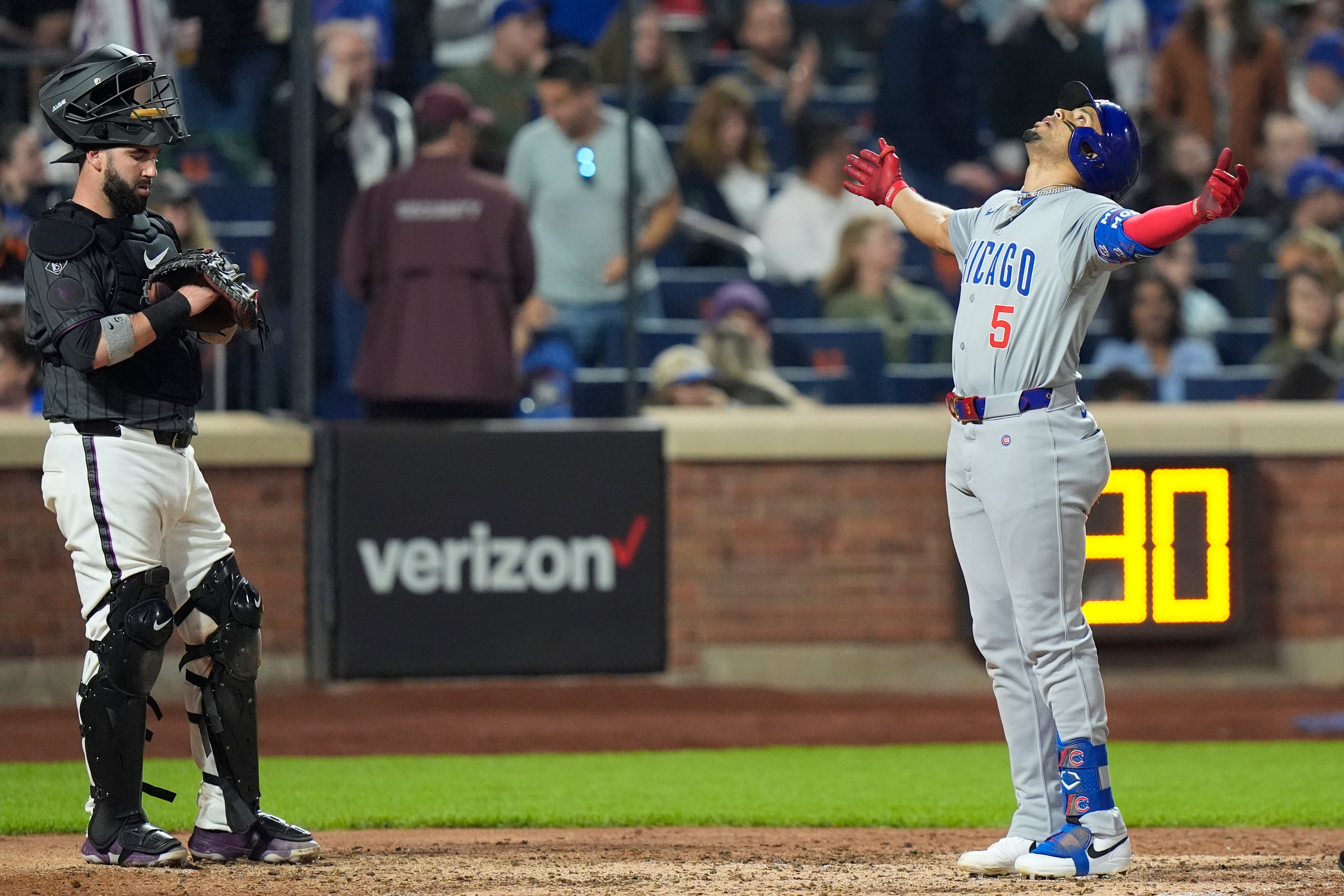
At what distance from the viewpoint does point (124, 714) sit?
5195 mm

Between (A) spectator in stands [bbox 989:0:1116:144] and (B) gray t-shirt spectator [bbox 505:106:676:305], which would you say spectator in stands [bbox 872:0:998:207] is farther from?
(B) gray t-shirt spectator [bbox 505:106:676:305]

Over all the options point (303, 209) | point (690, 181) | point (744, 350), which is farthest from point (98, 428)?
point (690, 181)

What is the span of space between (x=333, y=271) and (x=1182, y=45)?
259 inches

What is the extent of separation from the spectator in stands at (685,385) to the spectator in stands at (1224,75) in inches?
179

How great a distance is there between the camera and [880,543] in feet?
32.8

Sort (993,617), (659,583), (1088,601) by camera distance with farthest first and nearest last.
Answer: (659,583)
(1088,601)
(993,617)

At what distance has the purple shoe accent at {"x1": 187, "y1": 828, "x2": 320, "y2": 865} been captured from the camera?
5.35m

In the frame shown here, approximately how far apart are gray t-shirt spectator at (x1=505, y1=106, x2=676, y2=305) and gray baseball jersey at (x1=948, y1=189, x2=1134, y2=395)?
202 inches

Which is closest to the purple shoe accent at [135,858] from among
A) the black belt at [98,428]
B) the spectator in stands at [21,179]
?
the black belt at [98,428]

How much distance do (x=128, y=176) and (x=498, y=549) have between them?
4.65 meters

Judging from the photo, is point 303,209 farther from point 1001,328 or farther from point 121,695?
point 1001,328

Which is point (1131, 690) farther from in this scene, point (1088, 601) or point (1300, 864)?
point (1300, 864)

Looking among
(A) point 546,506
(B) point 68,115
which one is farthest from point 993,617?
(A) point 546,506

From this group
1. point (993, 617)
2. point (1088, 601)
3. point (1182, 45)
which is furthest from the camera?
point (1182, 45)
